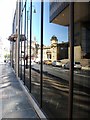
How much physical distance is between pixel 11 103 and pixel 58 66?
3.72m

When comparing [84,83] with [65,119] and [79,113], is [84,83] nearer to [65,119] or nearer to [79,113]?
[79,113]

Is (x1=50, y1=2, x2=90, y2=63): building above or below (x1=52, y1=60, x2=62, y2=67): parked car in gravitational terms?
above

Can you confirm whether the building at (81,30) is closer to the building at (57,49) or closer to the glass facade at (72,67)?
the glass facade at (72,67)

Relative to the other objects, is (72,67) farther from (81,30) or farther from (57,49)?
Result: (57,49)

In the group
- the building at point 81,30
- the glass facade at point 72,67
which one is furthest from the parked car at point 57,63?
the building at point 81,30

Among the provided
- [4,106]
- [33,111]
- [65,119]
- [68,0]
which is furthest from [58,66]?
[4,106]

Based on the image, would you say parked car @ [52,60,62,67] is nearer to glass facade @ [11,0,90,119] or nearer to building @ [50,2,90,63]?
glass facade @ [11,0,90,119]

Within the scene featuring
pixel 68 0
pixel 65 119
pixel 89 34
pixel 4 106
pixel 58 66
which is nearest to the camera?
pixel 89 34

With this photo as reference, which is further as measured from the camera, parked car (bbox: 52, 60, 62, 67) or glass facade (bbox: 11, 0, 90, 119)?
parked car (bbox: 52, 60, 62, 67)

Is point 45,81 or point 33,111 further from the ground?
Result: point 45,81

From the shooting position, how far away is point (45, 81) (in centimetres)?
691

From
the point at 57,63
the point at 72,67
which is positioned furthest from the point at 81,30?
the point at 57,63

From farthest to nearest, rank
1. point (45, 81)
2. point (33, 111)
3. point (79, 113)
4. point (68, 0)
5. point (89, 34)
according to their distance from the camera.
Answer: point (33, 111) → point (45, 81) → point (68, 0) → point (79, 113) → point (89, 34)

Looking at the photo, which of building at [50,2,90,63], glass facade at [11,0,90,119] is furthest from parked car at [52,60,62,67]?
building at [50,2,90,63]
